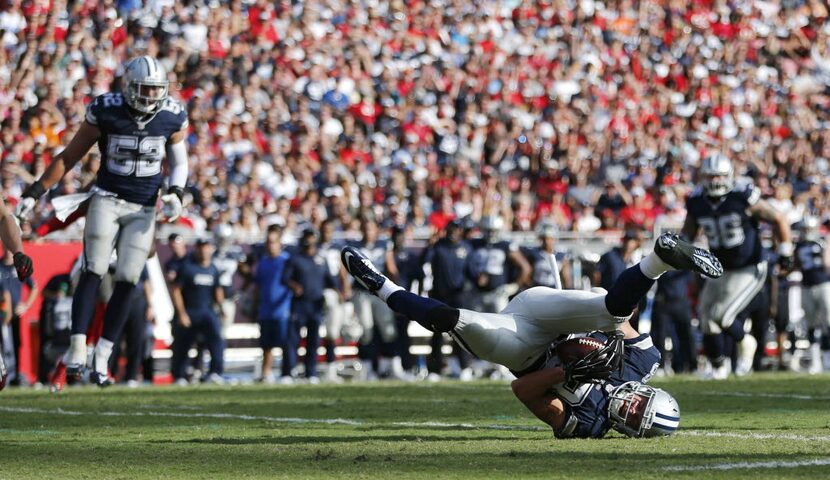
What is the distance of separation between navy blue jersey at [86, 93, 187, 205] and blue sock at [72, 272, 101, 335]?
58cm

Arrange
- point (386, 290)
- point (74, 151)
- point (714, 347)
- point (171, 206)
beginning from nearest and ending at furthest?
point (386, 290), point (171, 206), point (74, 151), point (714, 347)

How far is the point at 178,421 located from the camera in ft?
28.4

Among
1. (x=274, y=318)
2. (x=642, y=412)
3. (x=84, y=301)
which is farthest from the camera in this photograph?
(x=274, y=318)

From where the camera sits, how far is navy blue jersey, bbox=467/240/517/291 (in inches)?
615

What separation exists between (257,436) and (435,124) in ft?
44.7

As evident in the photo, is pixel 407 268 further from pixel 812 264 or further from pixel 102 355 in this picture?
pixel 102 355

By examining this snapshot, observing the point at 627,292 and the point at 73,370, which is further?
the point at 73,370

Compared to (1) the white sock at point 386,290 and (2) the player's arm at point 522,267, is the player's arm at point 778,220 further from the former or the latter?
(1) the white sock at point 386,290

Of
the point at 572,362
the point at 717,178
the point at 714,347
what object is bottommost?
the point at 714,347

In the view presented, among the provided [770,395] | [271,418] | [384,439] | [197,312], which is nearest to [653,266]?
[384,439]

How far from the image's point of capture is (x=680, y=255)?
21.2ft

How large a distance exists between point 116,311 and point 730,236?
17.0ft

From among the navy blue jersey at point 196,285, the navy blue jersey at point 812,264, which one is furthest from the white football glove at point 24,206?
the navy blue jersey at point 812,264

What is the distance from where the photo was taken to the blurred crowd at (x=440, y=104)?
1777 cm
